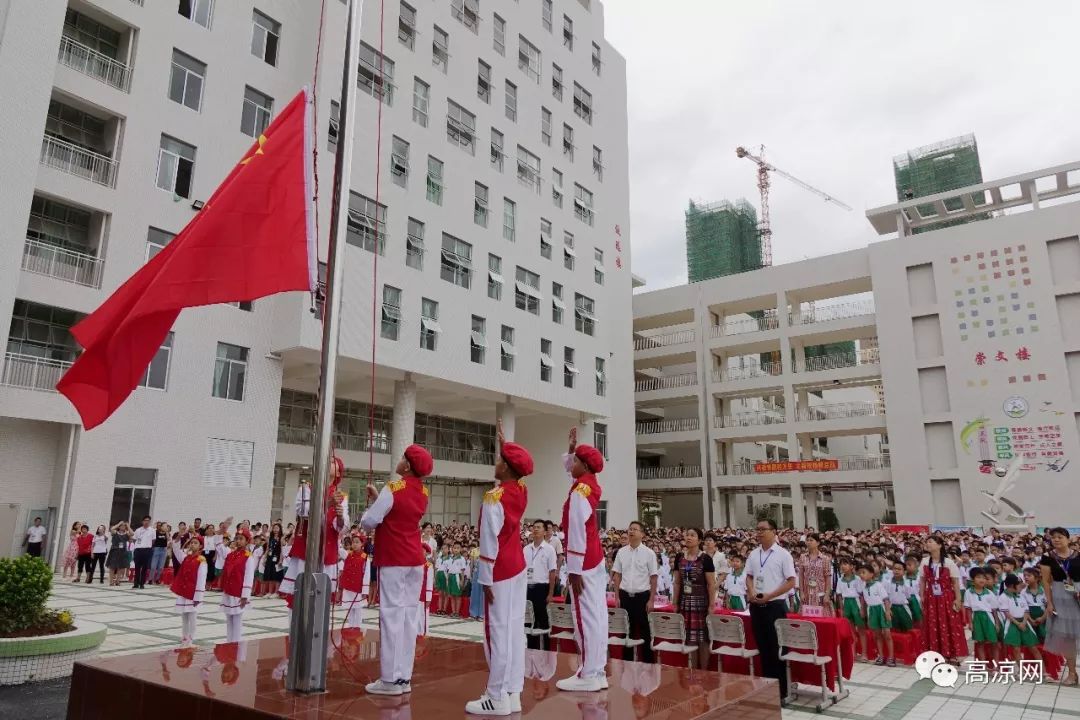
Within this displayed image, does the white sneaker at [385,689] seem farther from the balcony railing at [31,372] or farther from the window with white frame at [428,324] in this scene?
the window with white frame at [428,324]

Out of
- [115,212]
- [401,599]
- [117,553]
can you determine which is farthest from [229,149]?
[401,599]

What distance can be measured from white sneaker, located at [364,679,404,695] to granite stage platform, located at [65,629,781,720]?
0.36 feet

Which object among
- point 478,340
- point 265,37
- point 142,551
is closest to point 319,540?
point 142,551

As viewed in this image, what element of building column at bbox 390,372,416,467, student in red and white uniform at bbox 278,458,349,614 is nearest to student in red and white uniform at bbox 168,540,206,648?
student in red and white uniform at bbox 278,458,349,614

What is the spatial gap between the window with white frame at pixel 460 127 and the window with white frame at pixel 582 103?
27.5ft

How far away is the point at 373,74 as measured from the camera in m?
25.0

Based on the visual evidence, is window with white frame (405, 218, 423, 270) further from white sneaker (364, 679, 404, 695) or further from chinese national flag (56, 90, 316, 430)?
white sneaker (364, 679, 404, 695)

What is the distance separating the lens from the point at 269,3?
77.2 ft

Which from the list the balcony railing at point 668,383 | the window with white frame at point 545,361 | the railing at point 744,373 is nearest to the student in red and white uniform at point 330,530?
the window with white frame at point 545,361

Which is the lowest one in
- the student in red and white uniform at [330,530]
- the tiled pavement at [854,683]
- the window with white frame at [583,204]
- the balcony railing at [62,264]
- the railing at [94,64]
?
the tiled pavement at [854,683]

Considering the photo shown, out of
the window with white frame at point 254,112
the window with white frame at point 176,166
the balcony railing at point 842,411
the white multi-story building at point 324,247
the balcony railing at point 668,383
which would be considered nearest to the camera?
the white multi-story building at point 324,247

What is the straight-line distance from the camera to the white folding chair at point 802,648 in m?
7.64

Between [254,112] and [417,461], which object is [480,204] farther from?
[417,461]

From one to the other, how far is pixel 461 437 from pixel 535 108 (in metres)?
15.5
